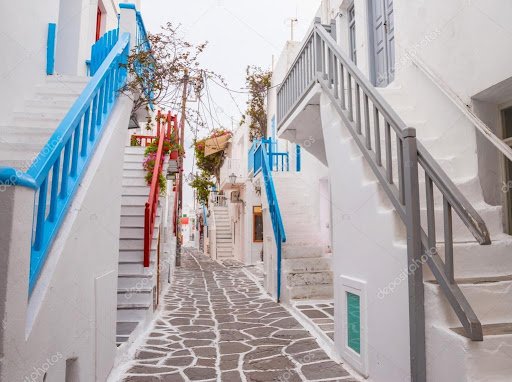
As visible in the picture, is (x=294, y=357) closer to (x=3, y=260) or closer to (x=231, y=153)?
(x=3, y=260)

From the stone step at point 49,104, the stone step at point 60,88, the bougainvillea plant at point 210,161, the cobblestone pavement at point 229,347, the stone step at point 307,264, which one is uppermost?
the bougainvillea plant at point 210,161

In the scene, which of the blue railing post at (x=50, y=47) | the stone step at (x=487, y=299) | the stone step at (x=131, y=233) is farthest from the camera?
the stone step at (x=131, y=233)

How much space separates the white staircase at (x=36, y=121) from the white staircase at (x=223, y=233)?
53.0 ft

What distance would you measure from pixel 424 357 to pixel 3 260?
9.12 feet

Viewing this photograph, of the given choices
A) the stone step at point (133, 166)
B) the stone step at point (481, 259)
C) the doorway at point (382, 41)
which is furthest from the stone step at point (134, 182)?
the stone step at point (481, 259)

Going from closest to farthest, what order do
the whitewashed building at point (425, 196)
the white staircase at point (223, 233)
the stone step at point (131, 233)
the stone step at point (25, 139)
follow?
the whitewashed building at point (425, 196) < the stone step at point (25, 139) < the stone step at point (131, 233) < the white staircase at point (223, 233)

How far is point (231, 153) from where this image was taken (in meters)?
25.6

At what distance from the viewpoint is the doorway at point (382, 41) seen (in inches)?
259

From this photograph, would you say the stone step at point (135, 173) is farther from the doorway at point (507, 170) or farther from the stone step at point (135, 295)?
the doorway at point (507, 170)

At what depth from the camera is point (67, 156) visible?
2.90m

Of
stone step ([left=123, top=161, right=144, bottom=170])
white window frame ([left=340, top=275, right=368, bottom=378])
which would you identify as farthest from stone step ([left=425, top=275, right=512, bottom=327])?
stone step ([left=123, top=161, right=144, bottom=170])

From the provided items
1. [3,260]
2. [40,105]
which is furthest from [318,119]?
[3,260]

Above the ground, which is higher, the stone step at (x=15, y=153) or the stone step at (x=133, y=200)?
the stone step at (x=15, y=153)

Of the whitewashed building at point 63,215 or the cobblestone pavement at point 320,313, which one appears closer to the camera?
the whitewashed building at point 63,215
